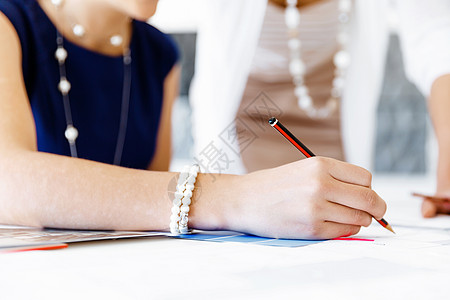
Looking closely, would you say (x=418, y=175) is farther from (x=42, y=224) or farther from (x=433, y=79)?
(x=42, y=224)

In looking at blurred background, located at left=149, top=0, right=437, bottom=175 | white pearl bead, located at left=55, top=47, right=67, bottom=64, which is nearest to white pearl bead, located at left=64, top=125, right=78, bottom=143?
white pearl bead, located at left=55, top=47, right=67, bottom=64

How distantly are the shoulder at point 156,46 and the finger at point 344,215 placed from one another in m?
0.75

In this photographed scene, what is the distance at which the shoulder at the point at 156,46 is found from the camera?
3.53 feet

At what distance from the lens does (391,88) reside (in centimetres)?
341

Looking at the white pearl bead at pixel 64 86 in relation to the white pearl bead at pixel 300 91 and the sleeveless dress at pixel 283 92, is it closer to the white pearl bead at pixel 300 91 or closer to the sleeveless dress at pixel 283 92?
the sleeveless dress at pixel 283 92

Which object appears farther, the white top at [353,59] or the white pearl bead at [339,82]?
the white pearl bead at [339,82]

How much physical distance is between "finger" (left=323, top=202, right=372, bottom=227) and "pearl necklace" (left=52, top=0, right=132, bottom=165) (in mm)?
629

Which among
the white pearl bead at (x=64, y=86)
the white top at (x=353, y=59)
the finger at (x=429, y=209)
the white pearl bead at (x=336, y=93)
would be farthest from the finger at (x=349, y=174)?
the white pearl bead at (x=336, y=93)

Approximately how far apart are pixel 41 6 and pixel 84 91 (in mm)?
182

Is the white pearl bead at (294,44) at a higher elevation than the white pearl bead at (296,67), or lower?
higher

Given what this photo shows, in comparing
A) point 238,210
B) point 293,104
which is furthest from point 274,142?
point 238,210

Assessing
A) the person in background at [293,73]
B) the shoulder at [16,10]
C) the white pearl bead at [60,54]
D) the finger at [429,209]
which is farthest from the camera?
the person in background at [293,73]

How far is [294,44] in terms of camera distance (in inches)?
44.3

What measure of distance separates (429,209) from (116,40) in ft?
2.29
